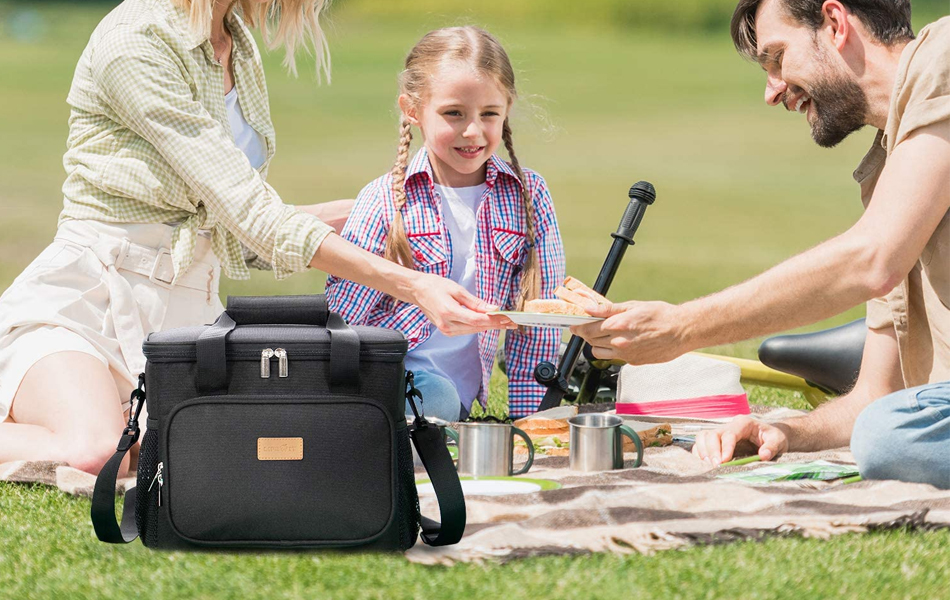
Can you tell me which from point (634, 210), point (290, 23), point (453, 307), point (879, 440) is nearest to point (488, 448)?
point (453, 307)

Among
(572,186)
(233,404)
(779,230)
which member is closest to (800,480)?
Result: (233,404)

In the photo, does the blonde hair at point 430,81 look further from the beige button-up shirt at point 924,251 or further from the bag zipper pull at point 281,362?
the bag zipper pull at point 281,362

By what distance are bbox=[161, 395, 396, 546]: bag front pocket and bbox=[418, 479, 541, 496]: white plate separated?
1.70 feet

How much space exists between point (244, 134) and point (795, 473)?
2.41 metres

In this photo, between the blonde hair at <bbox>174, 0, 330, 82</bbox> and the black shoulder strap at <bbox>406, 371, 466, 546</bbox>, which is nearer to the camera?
the black shoulder strap at <bbox>406, 371, 466, 546</bbox>

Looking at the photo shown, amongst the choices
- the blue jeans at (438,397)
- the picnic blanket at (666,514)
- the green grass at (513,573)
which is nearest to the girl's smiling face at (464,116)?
the blue jeans at (438,397)

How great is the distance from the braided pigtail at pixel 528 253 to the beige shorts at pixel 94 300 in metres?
1.36

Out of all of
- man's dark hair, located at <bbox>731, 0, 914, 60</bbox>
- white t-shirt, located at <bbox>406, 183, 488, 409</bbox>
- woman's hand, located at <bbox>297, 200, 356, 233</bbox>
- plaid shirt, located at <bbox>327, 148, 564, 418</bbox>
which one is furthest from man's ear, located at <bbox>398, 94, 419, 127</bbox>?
man's dark hair, located at <bbox>731, 0, 914, 60</bbox>

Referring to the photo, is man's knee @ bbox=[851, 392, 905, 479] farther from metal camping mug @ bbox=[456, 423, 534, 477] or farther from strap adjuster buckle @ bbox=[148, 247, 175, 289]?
strap adjuster buckle @ bbox=[148, 247, 175, 289]

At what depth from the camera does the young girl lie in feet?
15.7

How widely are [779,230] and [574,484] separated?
19747 millimetres

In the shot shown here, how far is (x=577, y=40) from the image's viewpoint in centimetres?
4188

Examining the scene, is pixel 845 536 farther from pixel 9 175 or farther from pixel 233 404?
pixel 9 175

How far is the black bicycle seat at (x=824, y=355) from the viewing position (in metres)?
4.91
